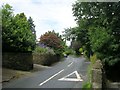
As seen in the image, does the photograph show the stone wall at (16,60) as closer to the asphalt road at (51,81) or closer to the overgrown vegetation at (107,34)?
the asphalt road at (51,81)

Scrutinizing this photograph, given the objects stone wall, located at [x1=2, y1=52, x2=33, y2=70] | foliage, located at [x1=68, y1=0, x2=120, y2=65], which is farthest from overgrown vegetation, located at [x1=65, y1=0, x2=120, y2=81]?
stone wall, located at [x1=2, y1=52, x2=33, y2=70]

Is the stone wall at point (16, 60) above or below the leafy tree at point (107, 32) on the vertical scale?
below

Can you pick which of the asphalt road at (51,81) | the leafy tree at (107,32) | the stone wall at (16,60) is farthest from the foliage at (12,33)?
the leafy tree at (107,32)

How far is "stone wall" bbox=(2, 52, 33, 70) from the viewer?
2923 cm

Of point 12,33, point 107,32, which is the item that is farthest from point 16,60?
point 107,32

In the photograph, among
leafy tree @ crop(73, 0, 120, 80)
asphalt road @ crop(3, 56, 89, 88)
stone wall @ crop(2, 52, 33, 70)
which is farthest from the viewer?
stone wall @ crop(2, 52, 33, 70)

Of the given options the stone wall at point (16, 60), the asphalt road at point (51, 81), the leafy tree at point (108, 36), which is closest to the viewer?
the asphalt road at point (51, 81)

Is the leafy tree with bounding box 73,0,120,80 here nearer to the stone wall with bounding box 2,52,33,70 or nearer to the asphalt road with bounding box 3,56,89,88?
the asphalt road with bounding box 3,56,89,88

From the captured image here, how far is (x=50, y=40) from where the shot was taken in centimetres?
6719

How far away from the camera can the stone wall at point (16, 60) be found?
2923 centimetres

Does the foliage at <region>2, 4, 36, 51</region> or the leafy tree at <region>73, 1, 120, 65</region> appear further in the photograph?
the foliage at <region>2, 4, 36, 51</region>

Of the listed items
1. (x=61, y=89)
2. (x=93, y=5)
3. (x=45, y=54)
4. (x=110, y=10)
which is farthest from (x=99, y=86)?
(x=45, y=54)

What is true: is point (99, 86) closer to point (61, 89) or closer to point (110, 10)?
point (61, 89)

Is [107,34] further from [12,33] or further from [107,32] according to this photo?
[12,33]
